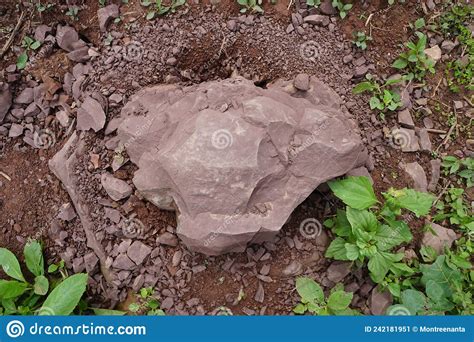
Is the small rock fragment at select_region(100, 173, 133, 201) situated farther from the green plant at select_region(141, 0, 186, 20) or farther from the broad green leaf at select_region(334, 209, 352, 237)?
the broad green leaf at select_region(334, 209, 352, 237)

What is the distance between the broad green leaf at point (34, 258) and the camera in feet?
8.99

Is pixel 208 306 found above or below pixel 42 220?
below

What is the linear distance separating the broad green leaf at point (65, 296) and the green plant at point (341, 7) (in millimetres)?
2114

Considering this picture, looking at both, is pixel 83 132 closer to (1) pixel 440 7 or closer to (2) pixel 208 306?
(2) pixel 208 306

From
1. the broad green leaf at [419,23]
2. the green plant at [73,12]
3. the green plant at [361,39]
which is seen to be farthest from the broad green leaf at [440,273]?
the green plant at [73,12]

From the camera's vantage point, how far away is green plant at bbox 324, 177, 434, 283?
2453 mm

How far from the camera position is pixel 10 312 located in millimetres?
2656

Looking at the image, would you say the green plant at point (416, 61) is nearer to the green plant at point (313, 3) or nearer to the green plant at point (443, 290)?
the green plant at point (313, 3)

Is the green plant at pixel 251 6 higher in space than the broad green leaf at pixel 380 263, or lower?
higher

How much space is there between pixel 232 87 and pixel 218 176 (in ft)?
1.68

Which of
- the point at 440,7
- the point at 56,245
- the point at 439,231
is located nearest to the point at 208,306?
the point at 56,245

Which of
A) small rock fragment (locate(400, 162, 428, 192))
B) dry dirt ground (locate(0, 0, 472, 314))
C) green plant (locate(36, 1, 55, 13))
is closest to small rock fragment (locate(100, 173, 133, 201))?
dry dirt ground (locate(0, 0, 472, 314))

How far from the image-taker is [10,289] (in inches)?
104

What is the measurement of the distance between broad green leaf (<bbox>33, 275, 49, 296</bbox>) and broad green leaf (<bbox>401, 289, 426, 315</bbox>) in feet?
6.32
